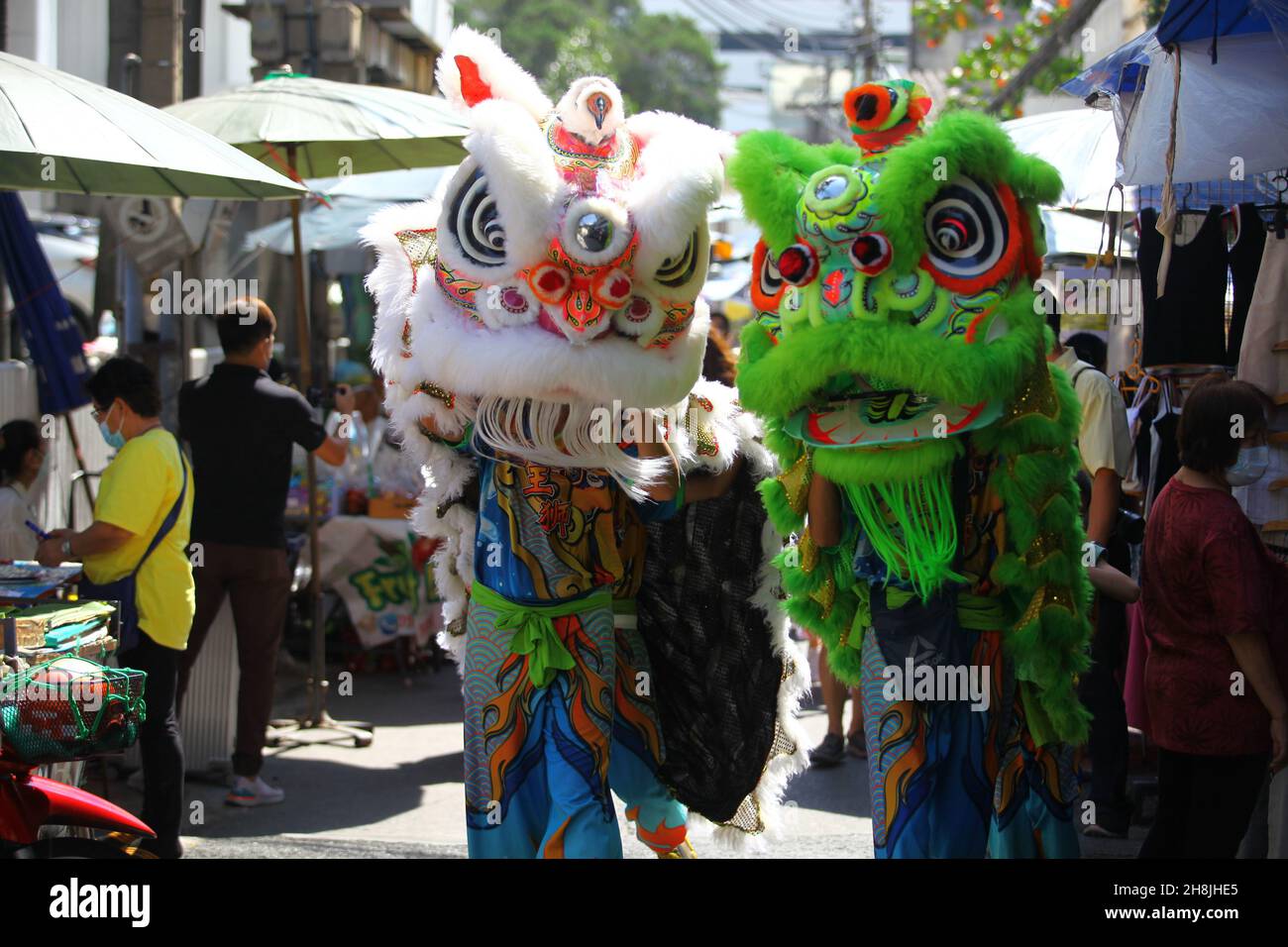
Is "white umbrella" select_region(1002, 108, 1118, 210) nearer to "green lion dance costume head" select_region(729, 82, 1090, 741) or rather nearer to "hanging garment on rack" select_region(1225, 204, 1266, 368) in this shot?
"hanging garment on rack" select_region(1225, 204, 1266, 368)

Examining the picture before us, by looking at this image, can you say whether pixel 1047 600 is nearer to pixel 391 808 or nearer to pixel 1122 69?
pixel 1122 69

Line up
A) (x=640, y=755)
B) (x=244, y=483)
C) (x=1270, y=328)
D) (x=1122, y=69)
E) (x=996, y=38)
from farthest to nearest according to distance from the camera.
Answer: (x=996, y=38)
(x=244, y=483)
(x=1122, y=69)
(x=1270, y=328)
(x=640, y=755)

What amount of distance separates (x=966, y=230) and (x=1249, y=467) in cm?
133

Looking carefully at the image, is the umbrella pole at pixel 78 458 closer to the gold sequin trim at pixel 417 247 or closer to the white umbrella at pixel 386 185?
the gold sequin trim at pixel 417 247

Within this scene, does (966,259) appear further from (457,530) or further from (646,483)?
(457,530)

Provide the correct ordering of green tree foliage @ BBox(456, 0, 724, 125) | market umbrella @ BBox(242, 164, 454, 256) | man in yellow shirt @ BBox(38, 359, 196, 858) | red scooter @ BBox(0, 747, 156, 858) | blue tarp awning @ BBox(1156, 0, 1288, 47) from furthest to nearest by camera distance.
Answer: green tree foliage @ BBox(456, 0, 724, 125), market umbrella @ BBox(242, 164, 454, 256), man in yellow shirt @ BBox(38, 359, 196, 858), blue tarp awning @ BBox(1156, 0, 1288, 47), red scooter @ BBox(0, 747, 156, 858)

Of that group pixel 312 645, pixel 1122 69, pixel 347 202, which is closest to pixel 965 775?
pixel 1122 69

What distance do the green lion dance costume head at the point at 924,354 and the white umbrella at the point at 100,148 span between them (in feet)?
5.48

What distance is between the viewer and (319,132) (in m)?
5.82


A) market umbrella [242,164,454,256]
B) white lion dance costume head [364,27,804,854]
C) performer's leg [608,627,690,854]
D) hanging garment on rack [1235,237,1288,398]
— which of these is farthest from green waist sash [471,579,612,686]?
market umbrella [242,164,454,256]

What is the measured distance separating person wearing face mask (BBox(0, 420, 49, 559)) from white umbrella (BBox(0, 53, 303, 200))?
1.10 m

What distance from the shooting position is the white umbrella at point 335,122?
582 centimetres

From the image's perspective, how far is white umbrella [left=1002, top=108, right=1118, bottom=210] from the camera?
5668mm
